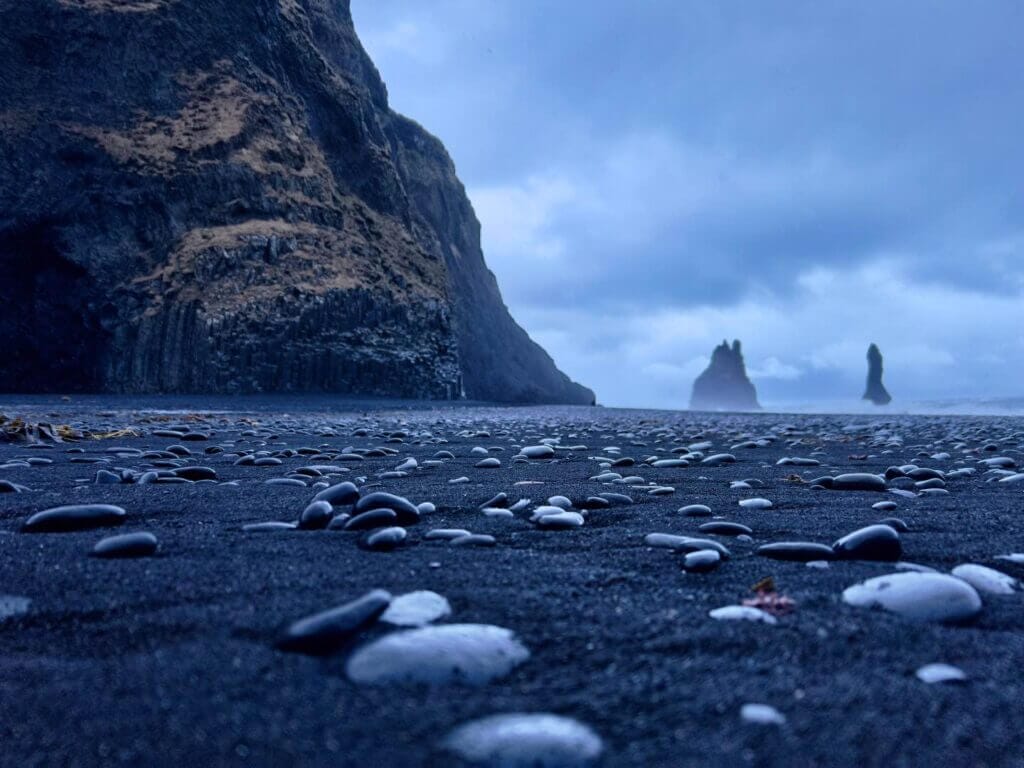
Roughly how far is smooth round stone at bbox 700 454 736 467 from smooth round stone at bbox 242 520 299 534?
303 centimetres

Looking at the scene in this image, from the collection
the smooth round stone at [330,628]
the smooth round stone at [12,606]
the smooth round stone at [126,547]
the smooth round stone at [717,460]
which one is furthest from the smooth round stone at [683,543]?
the smooth round stone at [717,460]

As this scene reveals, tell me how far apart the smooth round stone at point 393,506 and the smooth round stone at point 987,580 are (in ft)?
4.67

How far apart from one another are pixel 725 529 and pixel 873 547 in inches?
17.7

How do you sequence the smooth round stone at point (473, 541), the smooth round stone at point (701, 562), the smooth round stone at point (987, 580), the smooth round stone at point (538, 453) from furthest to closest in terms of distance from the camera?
1. the smooth round stone at point (538, 453)
2. the smooth round stone at point (473, 541)
3. the smooth round stone at point (701, 562)
4. the smooth round stone at point (987, 580)

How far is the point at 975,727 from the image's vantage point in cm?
87

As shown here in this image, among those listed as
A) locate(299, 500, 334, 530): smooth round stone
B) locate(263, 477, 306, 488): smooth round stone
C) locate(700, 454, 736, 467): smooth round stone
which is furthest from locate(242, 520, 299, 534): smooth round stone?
locate(700, 454, 736, 467): smooth round stone

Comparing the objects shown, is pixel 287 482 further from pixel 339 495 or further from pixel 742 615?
pixel 742 615

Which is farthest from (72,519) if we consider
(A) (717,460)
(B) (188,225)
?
(B) (188,225)

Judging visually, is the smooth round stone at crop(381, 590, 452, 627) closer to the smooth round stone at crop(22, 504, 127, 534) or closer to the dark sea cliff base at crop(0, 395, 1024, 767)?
the dark sea cliff base at crop(0, 395, 1024, 767)

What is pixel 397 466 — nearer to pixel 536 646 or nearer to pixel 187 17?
pixel 536 646

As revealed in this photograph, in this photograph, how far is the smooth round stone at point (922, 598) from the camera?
4.07 feet

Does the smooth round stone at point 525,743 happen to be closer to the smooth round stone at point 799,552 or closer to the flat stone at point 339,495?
the smooth round stone at point 799,552

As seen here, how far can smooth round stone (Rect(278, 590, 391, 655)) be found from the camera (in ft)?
3.48

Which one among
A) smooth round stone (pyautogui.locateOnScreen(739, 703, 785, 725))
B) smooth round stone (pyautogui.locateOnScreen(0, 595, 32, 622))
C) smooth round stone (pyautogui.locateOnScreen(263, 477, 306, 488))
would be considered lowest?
smooth round stone (pyautogui.locateOnScreen(0, 595, 32, 622))
